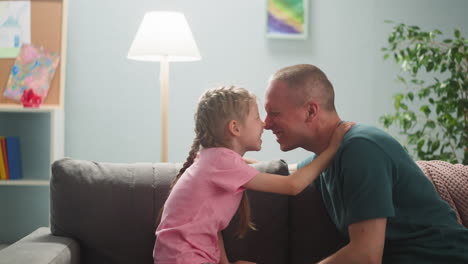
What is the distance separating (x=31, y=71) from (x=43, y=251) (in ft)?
6.68

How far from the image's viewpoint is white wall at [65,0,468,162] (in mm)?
3918

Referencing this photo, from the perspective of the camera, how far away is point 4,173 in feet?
11.7

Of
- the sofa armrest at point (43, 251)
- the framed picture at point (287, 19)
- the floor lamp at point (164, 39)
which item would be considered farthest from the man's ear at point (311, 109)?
the framed picture at point (287, 19)

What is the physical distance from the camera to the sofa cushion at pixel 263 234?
205 cm

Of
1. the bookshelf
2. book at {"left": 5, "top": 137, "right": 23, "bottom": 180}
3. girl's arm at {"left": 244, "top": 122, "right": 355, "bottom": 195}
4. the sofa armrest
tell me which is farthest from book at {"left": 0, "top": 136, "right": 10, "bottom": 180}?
girl's arm at {"left": 244, "top": 122, "right": 355, "bottom": 195}

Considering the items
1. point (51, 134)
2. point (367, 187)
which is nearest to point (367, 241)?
point (367, 187)

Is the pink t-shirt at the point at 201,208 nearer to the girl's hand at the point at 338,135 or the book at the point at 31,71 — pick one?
the girl's hand at the point at 338,135

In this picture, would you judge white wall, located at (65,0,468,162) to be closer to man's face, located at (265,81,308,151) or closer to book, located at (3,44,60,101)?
book, located at (3,44,60,101)

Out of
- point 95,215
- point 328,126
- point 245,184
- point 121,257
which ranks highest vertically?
point 328,126

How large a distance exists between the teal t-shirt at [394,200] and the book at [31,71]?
235cm

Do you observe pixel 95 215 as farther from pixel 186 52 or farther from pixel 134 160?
pixel 134 160

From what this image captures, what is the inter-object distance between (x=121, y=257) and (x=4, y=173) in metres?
1.82

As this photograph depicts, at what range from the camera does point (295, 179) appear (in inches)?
69.4

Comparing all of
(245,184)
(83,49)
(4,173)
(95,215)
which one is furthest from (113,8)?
(245,184)
